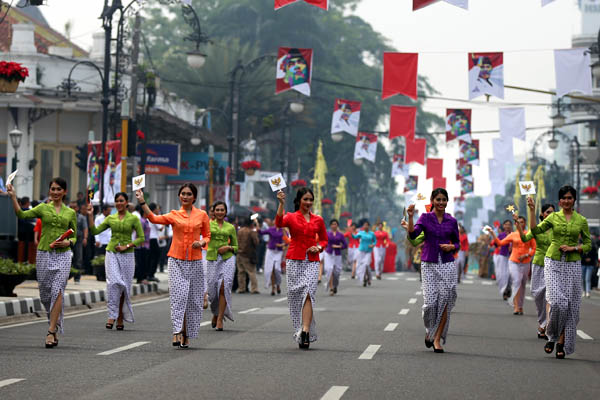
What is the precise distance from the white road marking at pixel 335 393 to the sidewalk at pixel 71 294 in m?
8.80

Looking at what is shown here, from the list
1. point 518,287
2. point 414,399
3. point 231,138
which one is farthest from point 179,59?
point 414,399

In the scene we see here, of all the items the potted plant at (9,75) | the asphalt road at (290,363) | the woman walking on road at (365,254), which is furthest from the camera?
the woman walking on road at (365,254)

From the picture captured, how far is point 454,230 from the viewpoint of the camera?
12.8 meters

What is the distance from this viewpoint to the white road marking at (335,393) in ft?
29.2

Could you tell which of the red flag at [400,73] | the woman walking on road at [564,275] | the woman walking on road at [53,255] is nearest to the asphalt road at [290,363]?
the woman walking on road at [564,275]

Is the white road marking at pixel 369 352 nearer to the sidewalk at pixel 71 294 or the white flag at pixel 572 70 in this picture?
the sidewalk at pixel 71 294

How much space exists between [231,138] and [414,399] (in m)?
32.0

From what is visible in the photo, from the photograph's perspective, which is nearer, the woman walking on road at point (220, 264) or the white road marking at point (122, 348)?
the white road marking at point (122, 348)

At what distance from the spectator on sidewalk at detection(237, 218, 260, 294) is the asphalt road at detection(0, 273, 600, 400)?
8.64 m

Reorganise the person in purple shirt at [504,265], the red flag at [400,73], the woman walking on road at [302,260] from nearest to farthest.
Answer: the woman walking on road at [302,260]
the person in purple shirt at [504,265]
the red flag at [400,73]

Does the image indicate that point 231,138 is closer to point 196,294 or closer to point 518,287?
point 518,287

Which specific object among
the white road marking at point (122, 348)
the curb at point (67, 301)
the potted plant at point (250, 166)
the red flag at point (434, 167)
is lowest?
the white road marking at point (122, 348)

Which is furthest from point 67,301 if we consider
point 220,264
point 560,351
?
point 560,351

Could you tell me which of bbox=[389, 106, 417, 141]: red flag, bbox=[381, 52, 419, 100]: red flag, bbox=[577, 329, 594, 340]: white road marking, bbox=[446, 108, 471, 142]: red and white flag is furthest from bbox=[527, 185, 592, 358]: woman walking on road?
bbox=[446, 108, 471, 142]: red and white flag
